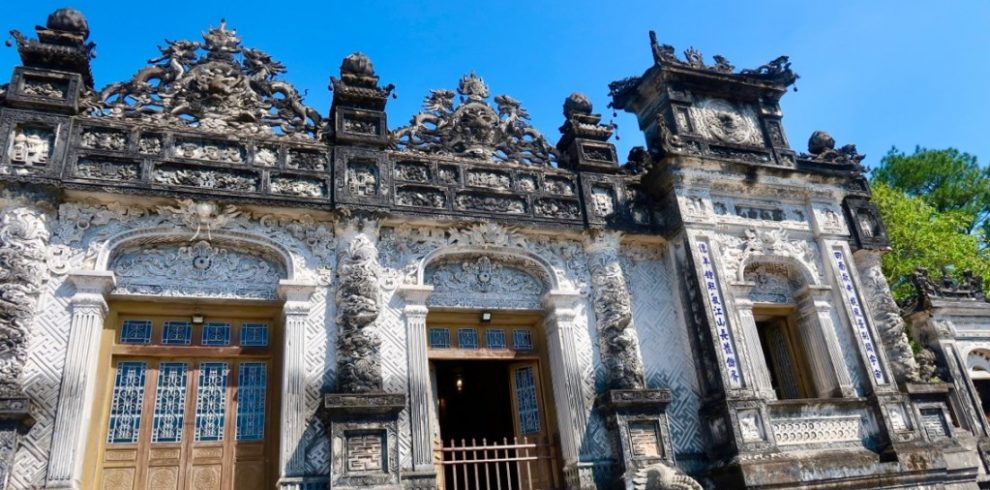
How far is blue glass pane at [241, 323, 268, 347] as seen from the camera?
9.22 m

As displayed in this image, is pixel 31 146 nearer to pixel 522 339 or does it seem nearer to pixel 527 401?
pixel 522 339

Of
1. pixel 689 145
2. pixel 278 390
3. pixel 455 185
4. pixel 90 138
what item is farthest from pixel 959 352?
pixel 90 138

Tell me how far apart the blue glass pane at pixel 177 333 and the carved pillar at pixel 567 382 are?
15.9 ft

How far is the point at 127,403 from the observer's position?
8469 millimetres

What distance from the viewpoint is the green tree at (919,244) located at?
17.8m

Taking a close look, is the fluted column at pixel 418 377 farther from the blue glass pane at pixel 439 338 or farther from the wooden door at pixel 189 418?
the wooden door at pixel 189 418

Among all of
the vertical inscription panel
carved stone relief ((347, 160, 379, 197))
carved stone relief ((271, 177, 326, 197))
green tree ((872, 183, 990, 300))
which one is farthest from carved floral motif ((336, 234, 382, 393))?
green tree ((872, 183, 990, 300))

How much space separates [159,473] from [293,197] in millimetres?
3715

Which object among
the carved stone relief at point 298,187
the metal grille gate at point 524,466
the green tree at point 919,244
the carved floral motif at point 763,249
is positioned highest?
the green tree at point 919,244

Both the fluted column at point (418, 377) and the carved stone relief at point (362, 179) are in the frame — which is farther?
the carved stone relief at point (362, 179)

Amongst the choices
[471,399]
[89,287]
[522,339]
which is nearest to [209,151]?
[89,287]

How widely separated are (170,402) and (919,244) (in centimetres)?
1743

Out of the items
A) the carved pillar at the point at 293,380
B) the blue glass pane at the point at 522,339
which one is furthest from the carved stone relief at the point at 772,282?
the carved pillar at the point at 293,380

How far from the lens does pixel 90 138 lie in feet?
30.2
